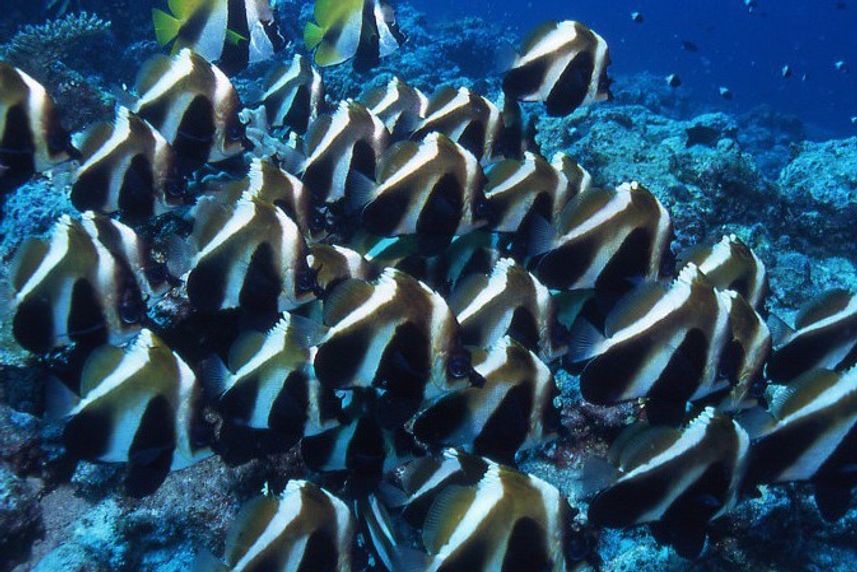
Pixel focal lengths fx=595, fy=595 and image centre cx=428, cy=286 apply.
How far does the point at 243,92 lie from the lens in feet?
33.7

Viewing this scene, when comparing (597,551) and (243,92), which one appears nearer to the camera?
(597,551)

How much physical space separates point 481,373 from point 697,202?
14.5 ft

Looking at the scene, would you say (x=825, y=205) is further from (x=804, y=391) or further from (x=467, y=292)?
(x=467, y=292)

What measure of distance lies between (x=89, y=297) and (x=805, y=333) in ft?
10.5

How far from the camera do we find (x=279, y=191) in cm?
310

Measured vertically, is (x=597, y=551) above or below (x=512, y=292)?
below

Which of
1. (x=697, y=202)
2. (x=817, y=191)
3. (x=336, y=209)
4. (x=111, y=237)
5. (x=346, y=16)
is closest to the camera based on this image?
(x=111, y=237)

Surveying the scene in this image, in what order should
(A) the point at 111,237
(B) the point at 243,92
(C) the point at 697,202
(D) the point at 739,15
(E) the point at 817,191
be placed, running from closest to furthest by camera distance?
1. (A) the point at 111,237
2. (C) the point at 697,202
3. (E) the point at 817,191
4. (B) the point at 243,92
5. (D) the point at 739,15

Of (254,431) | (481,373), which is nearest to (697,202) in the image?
(481,373)

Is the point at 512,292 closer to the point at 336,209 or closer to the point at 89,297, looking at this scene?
the point at 336,209

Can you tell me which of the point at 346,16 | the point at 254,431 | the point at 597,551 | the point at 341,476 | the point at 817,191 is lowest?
the point at 817,191

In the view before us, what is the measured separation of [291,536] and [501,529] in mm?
745

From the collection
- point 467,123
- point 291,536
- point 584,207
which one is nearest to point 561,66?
point 467,123

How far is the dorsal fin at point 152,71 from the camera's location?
10.8 feet
